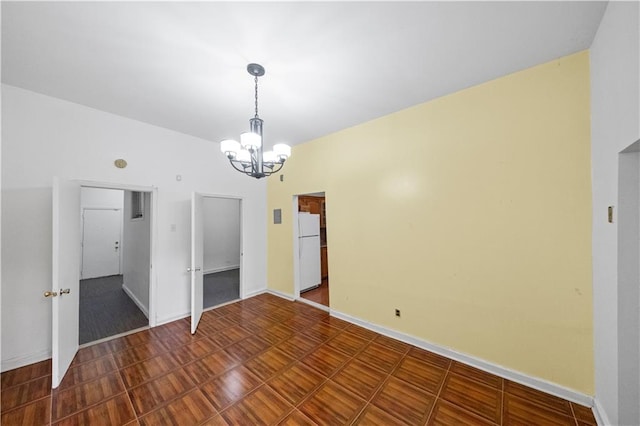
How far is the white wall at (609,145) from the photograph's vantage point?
1242 millimetres

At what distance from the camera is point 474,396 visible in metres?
1.90

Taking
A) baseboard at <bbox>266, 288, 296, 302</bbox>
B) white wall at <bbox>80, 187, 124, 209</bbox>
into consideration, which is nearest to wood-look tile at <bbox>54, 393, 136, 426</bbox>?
baseboard at <bbox>266, 288, 296, 302</bbox>

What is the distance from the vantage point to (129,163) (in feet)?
10.1

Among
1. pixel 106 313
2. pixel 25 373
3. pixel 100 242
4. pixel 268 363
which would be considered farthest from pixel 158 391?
pixel 100 242

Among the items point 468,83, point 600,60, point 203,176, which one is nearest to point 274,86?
point 468,83

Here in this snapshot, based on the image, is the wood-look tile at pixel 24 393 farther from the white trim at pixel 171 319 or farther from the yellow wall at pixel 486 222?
the yellow wall at pixel 486 222

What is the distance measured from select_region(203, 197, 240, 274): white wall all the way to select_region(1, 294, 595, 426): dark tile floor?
3836 mm

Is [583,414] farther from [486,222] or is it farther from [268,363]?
[268,363]

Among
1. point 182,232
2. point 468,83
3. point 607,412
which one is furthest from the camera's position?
point 182,232

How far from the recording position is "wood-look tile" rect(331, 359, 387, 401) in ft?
6.55

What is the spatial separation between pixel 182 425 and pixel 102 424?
0.62m

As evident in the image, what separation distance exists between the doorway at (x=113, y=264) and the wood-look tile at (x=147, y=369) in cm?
103

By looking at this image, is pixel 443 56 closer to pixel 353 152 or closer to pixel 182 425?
pixel 353 152

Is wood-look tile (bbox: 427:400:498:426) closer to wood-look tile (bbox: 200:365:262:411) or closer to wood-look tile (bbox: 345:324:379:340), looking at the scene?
wood-look tile (bbox: 345:324:379:340)
